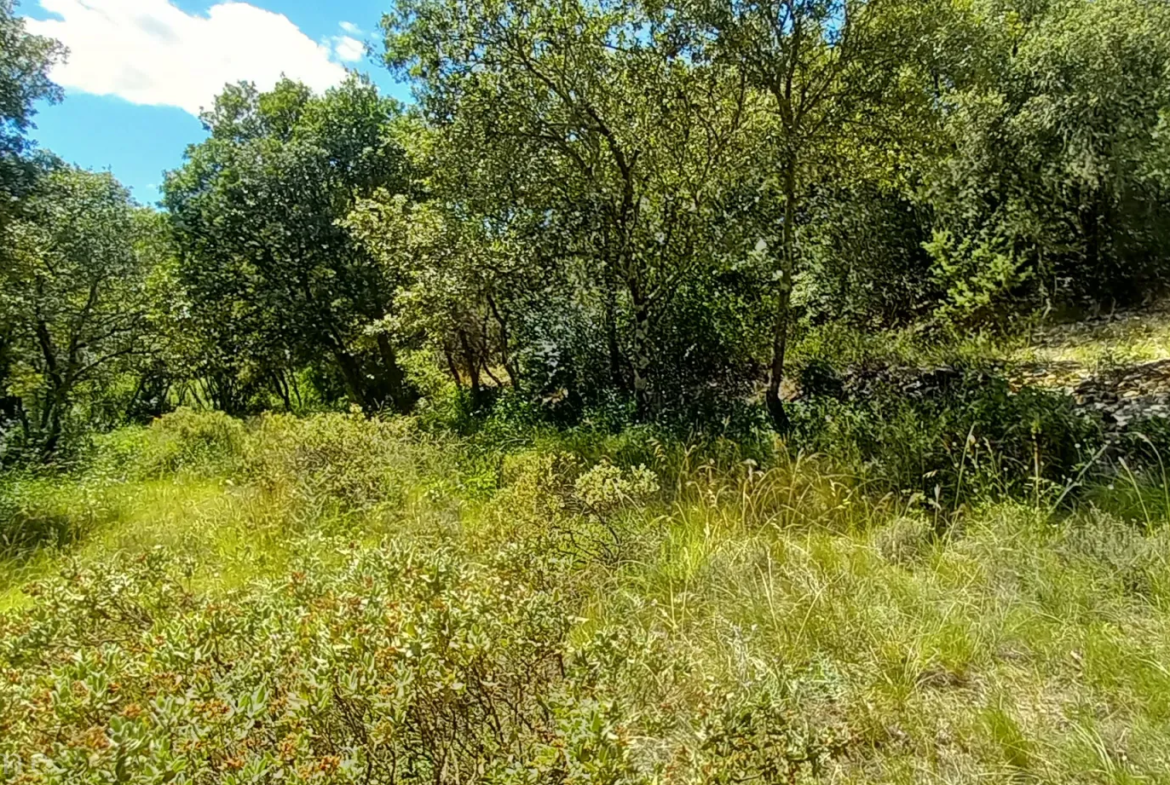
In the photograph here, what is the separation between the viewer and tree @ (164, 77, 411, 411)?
9.83 meters

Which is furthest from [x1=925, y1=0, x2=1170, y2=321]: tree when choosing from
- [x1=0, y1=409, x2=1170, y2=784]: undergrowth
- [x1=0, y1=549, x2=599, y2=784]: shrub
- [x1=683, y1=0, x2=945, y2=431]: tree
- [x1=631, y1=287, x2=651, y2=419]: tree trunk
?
[x1=0, y1=549, x2=599, y2=784]: shrub

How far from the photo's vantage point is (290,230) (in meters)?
9.91

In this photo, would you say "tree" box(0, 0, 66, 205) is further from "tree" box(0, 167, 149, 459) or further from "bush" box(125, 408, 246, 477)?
"bush" box(125, 408, 246, 477)

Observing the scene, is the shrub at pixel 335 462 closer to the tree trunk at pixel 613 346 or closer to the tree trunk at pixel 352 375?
the tree trunk at pixel 613 346

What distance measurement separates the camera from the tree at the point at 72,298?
7.48 meters

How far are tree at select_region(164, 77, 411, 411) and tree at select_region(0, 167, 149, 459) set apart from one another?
3.26 ft

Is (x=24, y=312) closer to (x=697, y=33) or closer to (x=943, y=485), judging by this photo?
(x=697, y=33)

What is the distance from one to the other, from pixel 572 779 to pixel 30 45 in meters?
8.89

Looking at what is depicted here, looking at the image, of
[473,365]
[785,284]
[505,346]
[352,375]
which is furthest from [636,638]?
[352,375]

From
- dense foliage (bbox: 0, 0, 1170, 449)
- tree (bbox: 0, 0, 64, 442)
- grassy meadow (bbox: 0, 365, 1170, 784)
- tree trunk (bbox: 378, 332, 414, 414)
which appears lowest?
grassy meadow (bbox: 0, 365, 1170, 784)

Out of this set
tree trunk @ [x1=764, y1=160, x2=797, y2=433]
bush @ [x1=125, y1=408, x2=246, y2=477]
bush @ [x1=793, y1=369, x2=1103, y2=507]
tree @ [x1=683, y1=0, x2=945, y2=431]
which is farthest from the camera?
bush @ [x1=125, y1=408, x2=246, y2=477]

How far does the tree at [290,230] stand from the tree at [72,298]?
99cm

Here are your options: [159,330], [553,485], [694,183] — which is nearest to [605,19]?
[694,183]

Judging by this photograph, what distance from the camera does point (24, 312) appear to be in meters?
6.18
